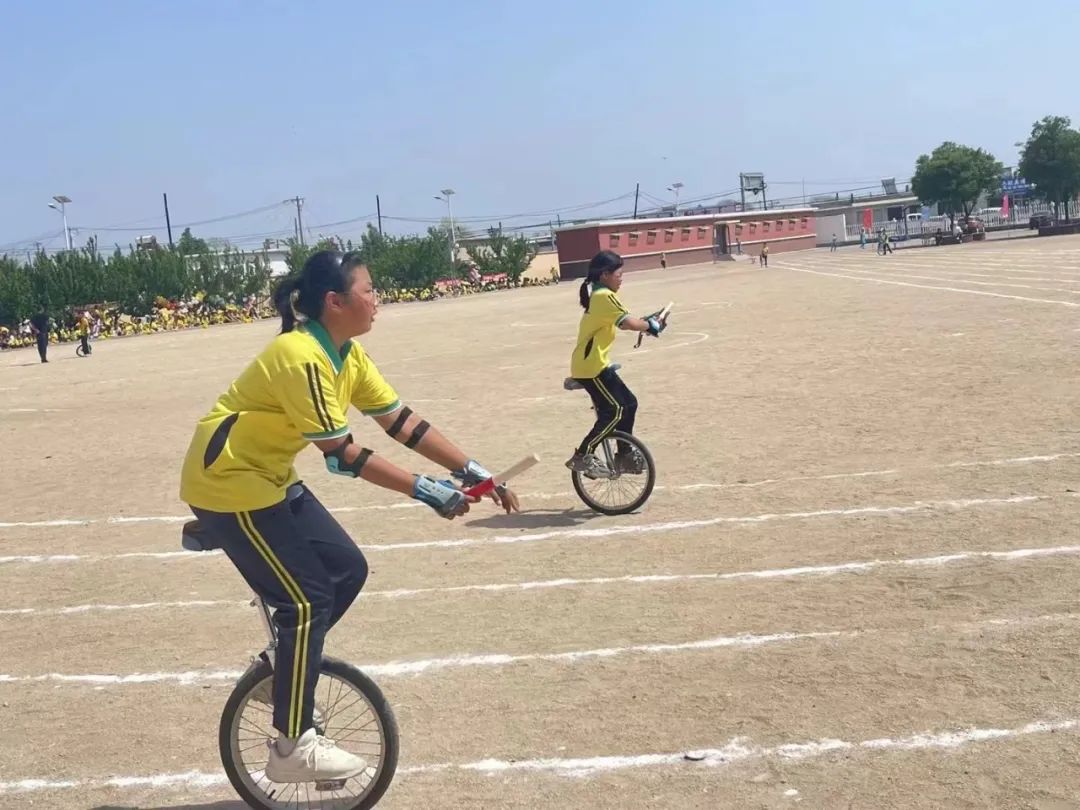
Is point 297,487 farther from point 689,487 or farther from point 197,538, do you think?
point 689,487

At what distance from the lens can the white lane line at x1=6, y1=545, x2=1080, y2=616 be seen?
21.3ft

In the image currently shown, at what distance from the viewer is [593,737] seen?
4.53m

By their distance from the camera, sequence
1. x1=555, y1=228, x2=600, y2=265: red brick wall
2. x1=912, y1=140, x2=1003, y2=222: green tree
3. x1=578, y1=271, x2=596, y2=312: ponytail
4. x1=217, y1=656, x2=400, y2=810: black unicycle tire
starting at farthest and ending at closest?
x1=912, y1=140, x2=1003, y2=222: green tree
x1=555, y1=228, x2=600, y2=265: red brick wall
x1=578, y1=271, x2=596, y2=312: ponytail
x1=217, y1=656, x2=400, y2=810: black unicycle tire

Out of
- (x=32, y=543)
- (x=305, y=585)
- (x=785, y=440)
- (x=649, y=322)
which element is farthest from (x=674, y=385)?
(x=305, y=585)

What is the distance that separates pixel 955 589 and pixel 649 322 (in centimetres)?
321

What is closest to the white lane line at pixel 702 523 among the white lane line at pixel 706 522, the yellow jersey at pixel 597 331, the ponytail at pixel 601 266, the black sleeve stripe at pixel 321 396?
the white lane line at pixel 706 522

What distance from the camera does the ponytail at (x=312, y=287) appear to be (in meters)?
3.85

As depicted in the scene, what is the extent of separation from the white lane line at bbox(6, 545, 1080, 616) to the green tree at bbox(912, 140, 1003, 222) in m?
92.3

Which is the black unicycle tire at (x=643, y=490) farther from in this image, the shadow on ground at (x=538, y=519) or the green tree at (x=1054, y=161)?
the green tree at (x=1054, y=161)

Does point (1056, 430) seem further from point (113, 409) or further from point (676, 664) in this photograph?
point (113, 409)

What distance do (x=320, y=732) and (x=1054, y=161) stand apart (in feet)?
303

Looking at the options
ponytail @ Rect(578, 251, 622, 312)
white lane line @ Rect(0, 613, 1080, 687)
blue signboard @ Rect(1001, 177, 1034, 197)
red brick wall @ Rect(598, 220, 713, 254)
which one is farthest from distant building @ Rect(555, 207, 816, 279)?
white lane line @ Rect(0, 613, 1080, 687)

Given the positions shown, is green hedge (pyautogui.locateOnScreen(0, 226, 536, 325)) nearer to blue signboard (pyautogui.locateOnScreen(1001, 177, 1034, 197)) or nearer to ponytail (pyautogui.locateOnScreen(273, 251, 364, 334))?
ponytail (pyautogui.locateOnScreen(273, 251, 364, 334))

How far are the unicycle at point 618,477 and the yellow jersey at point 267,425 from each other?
472cm
